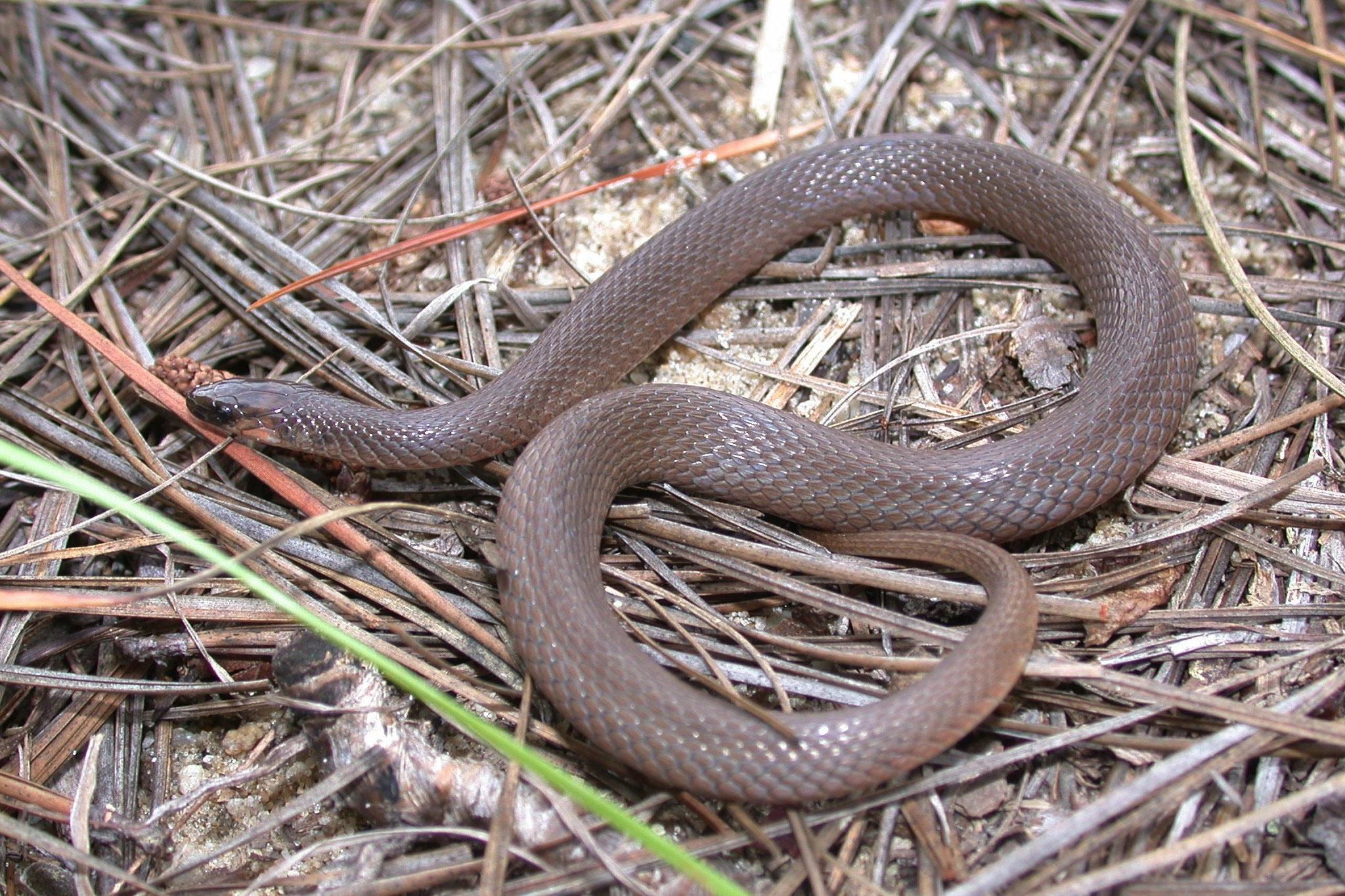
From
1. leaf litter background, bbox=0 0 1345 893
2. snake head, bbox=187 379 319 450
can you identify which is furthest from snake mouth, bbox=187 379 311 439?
leaf litter background, bbox=0 0 1345 893

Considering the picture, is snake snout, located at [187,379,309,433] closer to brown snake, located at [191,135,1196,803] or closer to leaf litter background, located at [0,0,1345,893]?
brown snake, located at [191,135,1196,803]

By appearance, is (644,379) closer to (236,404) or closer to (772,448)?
(772,448)

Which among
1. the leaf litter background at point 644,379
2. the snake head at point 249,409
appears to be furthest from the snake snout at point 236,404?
the leaf litter background at point 644,379

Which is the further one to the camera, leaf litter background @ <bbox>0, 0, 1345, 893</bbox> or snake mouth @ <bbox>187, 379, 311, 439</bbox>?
snake mouth @ <bbox>187, 379, 311, 439</bbox>

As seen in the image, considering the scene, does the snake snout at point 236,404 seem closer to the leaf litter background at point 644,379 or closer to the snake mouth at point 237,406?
the snake mouth at point 237,406

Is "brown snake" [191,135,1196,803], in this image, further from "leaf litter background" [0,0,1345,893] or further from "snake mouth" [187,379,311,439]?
"leaf litter background" [0,0,1345,893]

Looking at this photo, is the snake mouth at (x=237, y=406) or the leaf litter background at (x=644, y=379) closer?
the leaf litter background at (x=644, y=379)

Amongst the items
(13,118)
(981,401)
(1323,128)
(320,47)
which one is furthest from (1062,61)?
(13,118)
